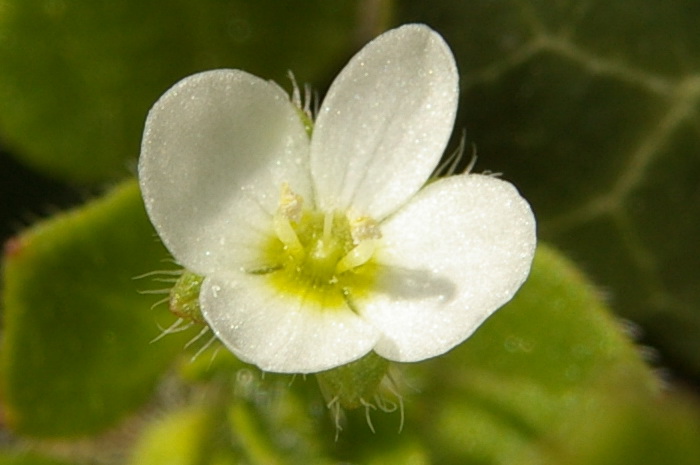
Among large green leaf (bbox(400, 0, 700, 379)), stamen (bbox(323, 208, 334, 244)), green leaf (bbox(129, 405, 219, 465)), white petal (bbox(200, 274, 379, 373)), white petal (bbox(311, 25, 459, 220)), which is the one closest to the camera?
white petal (bbox(200, 274, 379, 373))

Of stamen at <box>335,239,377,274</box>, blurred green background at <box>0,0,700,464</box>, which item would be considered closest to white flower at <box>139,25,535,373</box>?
stamen at <box>335,239,377,274</box>

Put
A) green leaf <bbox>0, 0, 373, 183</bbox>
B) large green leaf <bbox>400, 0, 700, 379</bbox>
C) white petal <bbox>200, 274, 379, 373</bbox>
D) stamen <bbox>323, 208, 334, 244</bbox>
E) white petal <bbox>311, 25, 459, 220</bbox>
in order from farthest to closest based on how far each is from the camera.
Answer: large green leaf <bbox>400, 0, 700, 379</bbox>, green leaf <bbox>0, 0, 373, 183</bbox>, stamen <bbox>323, 208, 334, 244</bbox>, white petal <bbox>311, 25, 459, 220</bbox>, white petal <bbox>200, 274, 379, 373</bbox>

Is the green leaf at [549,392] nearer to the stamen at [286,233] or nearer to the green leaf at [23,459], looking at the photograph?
the stamen at [286,233]

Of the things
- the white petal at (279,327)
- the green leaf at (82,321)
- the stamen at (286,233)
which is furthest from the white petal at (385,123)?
the green leaf at (82,321)

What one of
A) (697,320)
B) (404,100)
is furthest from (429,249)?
(697,320)

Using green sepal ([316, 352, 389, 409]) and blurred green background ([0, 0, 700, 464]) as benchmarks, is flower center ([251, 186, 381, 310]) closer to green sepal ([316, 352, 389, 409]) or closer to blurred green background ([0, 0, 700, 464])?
green sepal ([316, 352, 389, 409])

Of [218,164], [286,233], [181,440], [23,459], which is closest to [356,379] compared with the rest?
[286,233]

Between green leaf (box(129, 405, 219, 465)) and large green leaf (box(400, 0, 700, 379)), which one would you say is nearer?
green leaf (box(129, 405, 219, 465))
